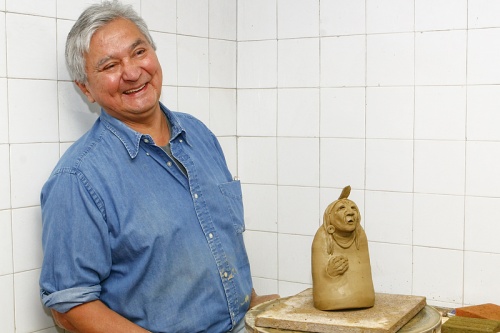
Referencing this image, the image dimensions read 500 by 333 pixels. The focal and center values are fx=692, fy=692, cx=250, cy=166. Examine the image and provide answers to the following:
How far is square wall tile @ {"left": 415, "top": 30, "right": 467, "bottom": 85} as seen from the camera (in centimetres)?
224

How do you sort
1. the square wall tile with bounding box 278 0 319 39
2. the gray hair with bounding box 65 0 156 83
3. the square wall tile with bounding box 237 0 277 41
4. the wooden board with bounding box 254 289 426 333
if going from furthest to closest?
1. the square wall tile with bounding box 237 0 277 41
2. the square wall tile with bounding box 278 0 319 39
3. the gray hair with bounding box 65 0 156 83
4. the wooden board with bounding box 254 289 426 333

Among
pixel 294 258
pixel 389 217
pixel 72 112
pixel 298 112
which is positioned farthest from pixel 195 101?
pixel 389 217

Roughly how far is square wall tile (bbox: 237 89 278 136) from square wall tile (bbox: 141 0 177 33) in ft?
1.41

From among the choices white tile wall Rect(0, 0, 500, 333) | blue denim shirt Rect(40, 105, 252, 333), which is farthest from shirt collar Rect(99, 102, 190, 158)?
white tile wall Rect(0, 0, 500, 333)

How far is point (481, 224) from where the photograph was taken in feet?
7.35

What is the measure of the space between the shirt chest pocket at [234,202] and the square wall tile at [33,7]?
2.28ft

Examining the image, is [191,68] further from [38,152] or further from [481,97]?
[481,97]

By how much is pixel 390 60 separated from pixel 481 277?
78cm

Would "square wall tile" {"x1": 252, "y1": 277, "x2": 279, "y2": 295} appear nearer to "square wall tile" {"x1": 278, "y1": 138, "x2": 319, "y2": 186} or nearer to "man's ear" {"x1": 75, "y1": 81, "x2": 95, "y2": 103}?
"square wall tile" {"x1": 278, "y1": 138, "x2": 319, "y2": 186}

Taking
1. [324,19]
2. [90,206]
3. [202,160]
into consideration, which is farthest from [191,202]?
[324,19]

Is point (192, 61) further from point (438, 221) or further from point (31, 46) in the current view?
point (438, 221)

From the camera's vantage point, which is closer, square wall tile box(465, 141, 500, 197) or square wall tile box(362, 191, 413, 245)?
square wall tile box(465, 141, 500, 197)

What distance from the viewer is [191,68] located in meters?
2.51

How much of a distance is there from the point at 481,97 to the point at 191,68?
1.01m
